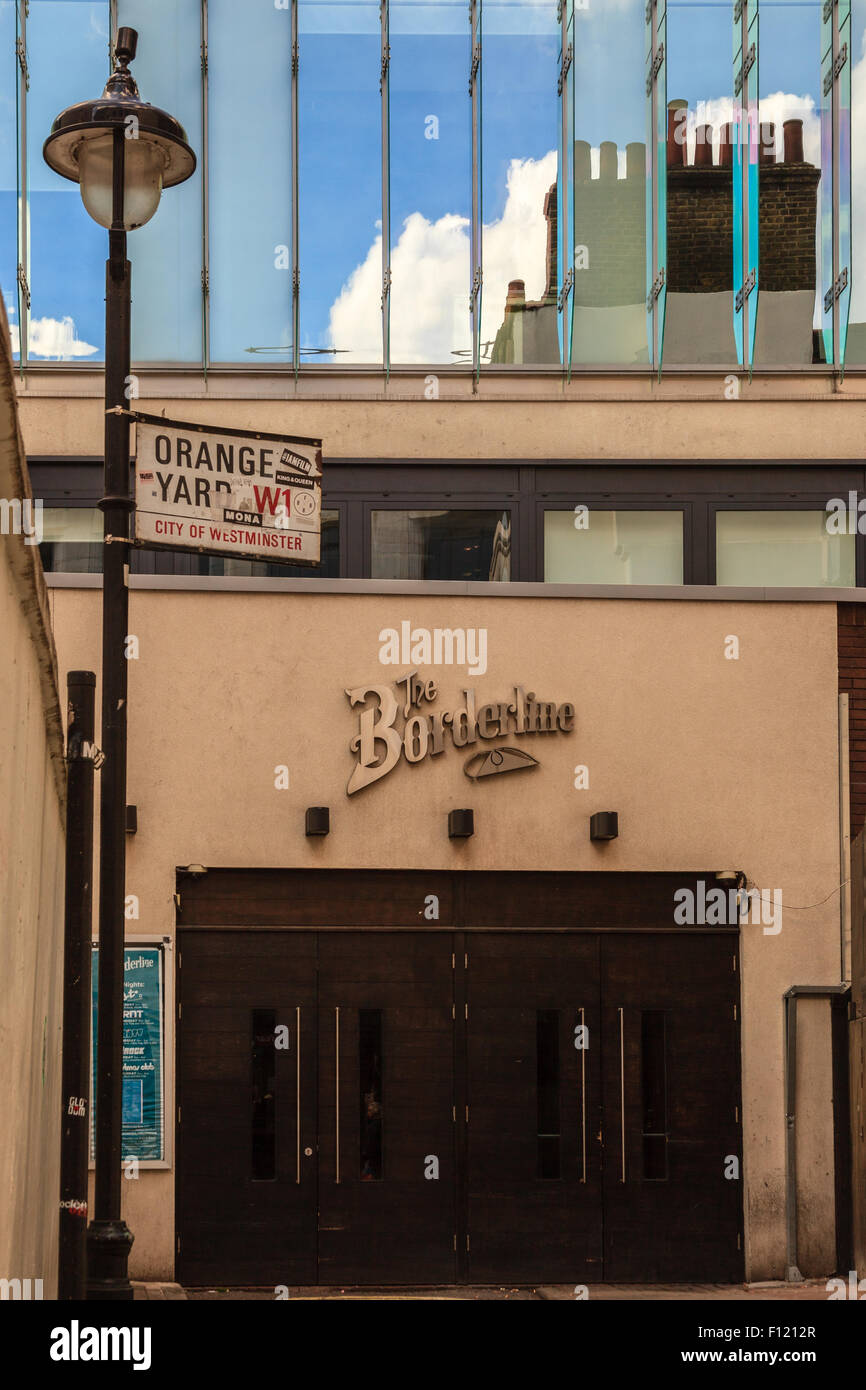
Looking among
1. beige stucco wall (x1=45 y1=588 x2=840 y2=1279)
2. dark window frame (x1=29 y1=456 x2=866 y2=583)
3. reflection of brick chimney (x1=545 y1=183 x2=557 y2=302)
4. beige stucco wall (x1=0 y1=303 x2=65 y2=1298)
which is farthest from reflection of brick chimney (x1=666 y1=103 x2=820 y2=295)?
beige stucco wall (x1=0 y1=303 x2=65 y2=1298)

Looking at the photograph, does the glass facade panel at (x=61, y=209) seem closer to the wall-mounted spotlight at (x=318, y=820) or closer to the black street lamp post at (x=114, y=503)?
the wall-mounted spotlight at (x=318, y=820)

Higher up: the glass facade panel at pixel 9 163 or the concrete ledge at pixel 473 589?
the glass facade panel at pixel 9 163

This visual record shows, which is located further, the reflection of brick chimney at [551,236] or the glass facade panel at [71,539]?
the reflection of brick chimney at [551,236]

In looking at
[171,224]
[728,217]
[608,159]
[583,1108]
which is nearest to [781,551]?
[728,217]

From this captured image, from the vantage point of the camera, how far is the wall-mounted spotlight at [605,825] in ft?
47.2

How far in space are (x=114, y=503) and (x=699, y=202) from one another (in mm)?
9931

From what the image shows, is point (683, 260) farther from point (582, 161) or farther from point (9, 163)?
point (9, 163)

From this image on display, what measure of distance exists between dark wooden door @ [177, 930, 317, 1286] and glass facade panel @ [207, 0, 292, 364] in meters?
6.05

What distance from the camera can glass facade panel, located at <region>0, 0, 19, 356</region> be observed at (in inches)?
653

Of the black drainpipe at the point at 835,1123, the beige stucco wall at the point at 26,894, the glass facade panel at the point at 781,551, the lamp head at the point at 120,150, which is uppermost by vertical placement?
the lamp head at the point at 120,150

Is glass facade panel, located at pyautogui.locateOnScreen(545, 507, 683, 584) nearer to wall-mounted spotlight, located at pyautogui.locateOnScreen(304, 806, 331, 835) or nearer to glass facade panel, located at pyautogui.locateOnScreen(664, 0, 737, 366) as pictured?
glass facade panel, located at pyautogui.locateOnScreen(664, 0, 737, 366)

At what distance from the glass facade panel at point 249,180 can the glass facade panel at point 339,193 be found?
0.18m
